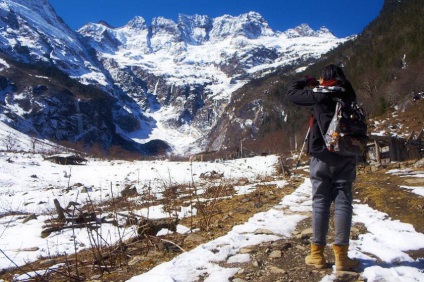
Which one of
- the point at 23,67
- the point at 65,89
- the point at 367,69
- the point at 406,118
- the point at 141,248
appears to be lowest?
the point at 141,248

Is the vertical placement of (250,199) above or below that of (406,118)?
below

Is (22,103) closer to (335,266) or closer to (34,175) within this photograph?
(34,175)

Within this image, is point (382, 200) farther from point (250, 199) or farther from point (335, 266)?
point (335, 266)

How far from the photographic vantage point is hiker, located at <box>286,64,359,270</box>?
3.05 m

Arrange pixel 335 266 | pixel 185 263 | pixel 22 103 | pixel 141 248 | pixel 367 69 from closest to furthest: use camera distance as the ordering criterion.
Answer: pixel 335 266 → pixel 185 263 → pixel 141 248 → pixel 367 69 → pixel 22 103

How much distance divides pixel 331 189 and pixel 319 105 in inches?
→ 30.8

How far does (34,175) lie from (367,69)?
68.4 metres

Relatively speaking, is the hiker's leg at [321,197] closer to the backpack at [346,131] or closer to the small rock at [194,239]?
the backpack at [346,131]

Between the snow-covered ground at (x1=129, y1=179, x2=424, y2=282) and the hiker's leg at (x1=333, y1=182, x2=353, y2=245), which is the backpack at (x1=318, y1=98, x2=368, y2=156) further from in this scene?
the snow-covered ground at (x1=129, y1=179, x2=424, y2=282)

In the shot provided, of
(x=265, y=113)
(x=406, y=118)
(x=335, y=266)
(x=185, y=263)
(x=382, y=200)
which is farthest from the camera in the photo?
(x=265, y=113)

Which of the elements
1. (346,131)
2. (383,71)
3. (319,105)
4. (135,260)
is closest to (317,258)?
(346,131)

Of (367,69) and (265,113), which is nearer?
(367,69)

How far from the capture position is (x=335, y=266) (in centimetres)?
295

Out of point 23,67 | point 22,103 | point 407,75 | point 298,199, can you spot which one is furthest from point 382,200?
point 23,67
